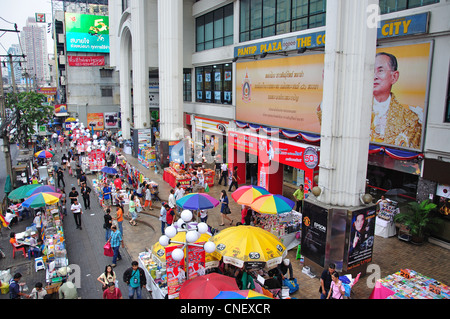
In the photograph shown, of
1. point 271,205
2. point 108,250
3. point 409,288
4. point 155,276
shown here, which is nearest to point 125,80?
point 108,250

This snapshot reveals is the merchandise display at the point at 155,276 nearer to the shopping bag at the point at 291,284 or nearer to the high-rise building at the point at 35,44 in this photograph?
the shopping bag at the point at 291,284

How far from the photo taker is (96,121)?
173ft

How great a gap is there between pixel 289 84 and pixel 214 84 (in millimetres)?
9659

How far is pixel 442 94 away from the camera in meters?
12.5

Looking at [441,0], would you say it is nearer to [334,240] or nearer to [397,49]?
[397,49]

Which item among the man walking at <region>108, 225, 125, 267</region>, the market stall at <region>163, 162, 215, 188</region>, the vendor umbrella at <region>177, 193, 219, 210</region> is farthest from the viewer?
the market stall at <region>163, 162, 215, 188</region>

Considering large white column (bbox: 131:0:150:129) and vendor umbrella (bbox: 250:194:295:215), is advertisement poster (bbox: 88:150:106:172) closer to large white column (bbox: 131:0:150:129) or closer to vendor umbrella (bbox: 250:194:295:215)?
large white column (bbox: 131:0:150:129)

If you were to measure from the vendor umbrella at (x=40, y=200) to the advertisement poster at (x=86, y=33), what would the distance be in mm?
42114

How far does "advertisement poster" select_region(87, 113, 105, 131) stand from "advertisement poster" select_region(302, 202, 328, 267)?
1827 inches

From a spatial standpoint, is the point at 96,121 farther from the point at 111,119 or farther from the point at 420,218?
the point at 420,218

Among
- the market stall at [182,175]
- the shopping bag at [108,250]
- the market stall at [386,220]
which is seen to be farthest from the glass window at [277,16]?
the shopping bag at [108,250]

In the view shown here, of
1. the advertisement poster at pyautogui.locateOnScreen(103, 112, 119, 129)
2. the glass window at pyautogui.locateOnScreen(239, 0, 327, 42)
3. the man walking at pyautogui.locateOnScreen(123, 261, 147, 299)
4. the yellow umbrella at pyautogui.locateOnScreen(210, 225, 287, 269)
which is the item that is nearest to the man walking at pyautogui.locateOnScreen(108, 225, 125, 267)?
the man walking at pyautogui.locateOnScreen(123, 261, 147, 299)

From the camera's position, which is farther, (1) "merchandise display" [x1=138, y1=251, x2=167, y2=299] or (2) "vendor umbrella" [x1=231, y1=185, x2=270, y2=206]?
(2) "vendor umbrella" [x1=231, y1=185, x2=270, y2=206]

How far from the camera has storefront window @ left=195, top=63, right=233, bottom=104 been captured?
2533 centimetres
